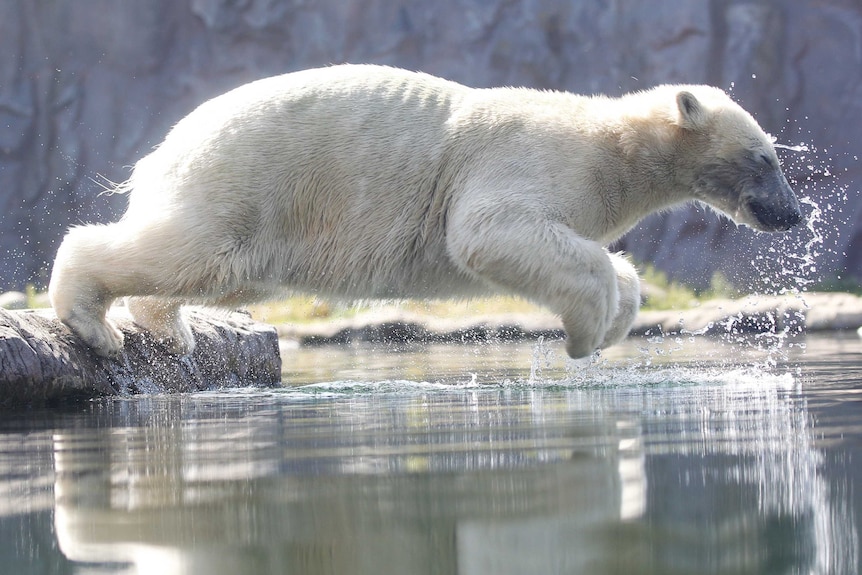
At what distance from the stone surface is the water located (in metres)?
0.19

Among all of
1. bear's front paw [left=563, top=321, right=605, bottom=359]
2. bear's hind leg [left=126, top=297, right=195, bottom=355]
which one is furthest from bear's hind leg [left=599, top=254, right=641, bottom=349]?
bear's hind leg [left=126, top=297, right=195, bottom=355]

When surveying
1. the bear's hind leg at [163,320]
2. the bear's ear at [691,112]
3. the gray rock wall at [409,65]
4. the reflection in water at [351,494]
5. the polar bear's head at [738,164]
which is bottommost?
the reflection in water at [351,494]

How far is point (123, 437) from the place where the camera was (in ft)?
10.0

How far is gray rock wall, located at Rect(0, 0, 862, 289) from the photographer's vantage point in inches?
594

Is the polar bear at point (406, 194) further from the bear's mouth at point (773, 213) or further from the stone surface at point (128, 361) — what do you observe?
the stone surface at point (128, 361)

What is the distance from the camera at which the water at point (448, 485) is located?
4.99 feet

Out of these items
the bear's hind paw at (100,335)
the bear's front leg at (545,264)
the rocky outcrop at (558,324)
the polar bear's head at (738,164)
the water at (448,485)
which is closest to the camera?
the water at (448,485)

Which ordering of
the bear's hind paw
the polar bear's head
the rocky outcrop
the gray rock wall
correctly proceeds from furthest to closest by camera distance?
the gray rock wall → the rocky outcrop → the polar bear's head → the bear's hind paw

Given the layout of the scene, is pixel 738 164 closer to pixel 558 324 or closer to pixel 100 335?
pixel 100 335

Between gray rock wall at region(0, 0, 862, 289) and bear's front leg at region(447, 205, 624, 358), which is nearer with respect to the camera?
bear's front leg at region(447, 205, 624, 358)

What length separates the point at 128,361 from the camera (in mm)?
4672

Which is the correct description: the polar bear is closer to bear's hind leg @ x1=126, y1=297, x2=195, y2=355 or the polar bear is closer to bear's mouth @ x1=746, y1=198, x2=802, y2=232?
bear's mouth @ x1=746, y1=198, x2=802, y2=232

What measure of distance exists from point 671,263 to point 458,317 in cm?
506

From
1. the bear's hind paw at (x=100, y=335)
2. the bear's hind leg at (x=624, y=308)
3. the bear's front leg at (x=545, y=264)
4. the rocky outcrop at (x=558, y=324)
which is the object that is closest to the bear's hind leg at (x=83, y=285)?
the bear's hind paw at (x=100, y=335)
